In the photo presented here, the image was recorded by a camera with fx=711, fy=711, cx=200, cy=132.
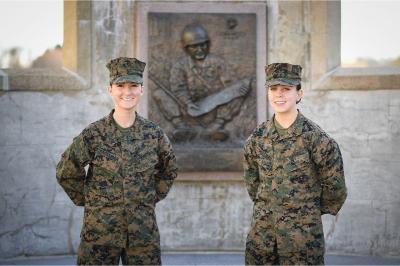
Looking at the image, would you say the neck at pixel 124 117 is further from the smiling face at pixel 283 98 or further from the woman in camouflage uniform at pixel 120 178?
the smiling face at pixel 283 98

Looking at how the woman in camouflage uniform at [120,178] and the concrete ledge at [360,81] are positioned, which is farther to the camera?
the concrete ledge at [360,81]

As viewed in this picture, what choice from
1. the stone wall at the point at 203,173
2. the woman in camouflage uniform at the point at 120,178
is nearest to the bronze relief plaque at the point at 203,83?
the stone wall at the point at 203,173

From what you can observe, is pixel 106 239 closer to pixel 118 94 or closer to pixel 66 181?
pixel 66 181

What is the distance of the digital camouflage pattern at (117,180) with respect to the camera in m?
4.40

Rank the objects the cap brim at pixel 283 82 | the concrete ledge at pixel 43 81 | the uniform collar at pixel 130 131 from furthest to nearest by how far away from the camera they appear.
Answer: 1. the concrete ledge at pixel 43 81
2. the uniform collar at pixel 130 131
3. the cap brim at pixel 283 82

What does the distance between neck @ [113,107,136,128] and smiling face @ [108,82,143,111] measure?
2 centimetres

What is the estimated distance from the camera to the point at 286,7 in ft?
23.5

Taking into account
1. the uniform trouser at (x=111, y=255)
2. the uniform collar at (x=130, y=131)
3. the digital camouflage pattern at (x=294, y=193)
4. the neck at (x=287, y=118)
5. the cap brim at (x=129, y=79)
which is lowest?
the uniform trouser at (x=111, y=255)

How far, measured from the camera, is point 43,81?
702 centimetres

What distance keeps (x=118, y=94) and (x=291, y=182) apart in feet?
3.99

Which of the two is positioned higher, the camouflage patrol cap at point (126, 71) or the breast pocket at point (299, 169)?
the camouflage patrol cap at point (126, 71)

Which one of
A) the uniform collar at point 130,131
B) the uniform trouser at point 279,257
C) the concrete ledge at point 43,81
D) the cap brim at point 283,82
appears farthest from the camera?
the concrete ledge at point 43,81

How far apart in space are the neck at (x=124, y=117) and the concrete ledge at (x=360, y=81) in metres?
3.05

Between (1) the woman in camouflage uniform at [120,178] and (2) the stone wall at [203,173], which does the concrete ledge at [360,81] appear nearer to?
(2) the stone wall at [203,173]
